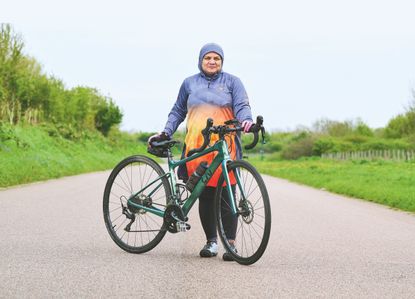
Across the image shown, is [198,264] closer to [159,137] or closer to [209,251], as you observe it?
[209,251]

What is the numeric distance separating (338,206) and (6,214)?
6.19m

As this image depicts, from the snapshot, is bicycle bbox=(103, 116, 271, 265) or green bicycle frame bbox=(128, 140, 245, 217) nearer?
bicycle bbox=(103, 116, 271, 265)

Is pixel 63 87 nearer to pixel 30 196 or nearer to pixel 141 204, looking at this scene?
pixel 30 196

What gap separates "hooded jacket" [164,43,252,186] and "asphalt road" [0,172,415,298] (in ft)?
3.31

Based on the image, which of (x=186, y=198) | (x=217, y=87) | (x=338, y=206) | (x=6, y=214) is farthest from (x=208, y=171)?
(x=338, y=206)

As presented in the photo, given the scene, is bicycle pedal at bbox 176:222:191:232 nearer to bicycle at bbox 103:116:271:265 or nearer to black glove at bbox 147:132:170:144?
bicycle at bbox 103:116:271:265

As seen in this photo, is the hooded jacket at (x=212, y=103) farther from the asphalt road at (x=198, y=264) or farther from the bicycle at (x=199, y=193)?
the asphalt road at (x=198, y=264)

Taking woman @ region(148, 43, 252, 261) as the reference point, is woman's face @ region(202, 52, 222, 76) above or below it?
above

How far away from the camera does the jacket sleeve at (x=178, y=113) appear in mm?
6262

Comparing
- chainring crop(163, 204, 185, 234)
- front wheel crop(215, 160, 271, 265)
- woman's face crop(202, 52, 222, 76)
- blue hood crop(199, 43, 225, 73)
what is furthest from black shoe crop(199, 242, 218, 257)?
blue hood crop(199, 43, 225, 73)

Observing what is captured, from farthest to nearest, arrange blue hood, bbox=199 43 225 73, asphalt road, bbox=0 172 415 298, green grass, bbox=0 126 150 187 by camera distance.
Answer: green grass, bbox=0 126 150 187 → blue hood, bbox=199 43 225 73 → asphalt road, bbox=0 172 415 298

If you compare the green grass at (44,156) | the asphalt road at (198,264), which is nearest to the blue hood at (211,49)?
the asphalt road at (198,264)

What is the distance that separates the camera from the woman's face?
5.92 meters

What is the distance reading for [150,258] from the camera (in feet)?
19.3
